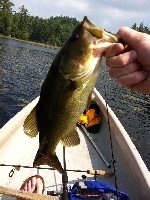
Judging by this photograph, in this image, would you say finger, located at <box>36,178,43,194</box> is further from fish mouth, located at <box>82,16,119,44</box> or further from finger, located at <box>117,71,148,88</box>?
fish mouth, located at <box>82,16,119,44</box>

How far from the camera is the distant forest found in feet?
376

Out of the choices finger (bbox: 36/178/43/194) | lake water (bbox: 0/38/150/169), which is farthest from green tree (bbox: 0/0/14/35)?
finger (bbox: 36/178/43/194)

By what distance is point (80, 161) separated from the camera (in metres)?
7.52

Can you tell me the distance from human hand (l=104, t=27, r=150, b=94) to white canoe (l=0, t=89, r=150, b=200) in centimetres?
354

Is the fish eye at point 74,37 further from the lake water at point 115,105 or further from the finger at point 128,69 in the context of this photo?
the lake water at point 115,105

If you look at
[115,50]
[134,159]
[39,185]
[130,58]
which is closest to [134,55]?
[130,58]

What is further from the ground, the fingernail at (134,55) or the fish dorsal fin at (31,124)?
the fingernail at (134,55)

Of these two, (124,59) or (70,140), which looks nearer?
(124,59)

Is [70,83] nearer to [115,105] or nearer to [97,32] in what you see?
[97,32]

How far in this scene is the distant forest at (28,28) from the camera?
114m

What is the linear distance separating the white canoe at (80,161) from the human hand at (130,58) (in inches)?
139

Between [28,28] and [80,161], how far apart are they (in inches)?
5193

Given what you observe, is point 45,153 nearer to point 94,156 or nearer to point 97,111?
point 94,156

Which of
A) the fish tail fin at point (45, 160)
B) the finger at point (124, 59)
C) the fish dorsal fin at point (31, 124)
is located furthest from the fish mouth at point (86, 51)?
the fish tail fin at point (45, 160)
